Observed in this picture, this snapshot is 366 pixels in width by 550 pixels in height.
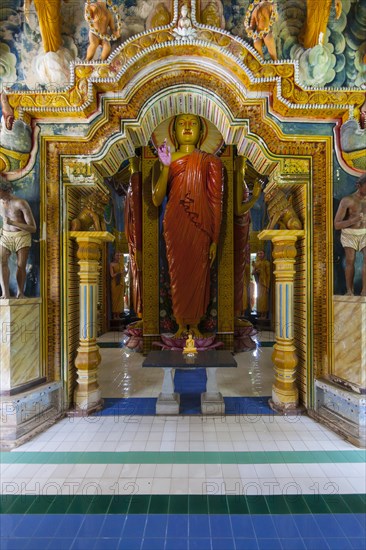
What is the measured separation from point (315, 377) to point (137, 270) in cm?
485

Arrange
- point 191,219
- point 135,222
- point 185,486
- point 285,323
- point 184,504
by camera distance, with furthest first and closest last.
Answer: point 135,222 → point 191,219 → point 285,323 → point 185,486 → point 184,504

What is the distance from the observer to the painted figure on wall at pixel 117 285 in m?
11.2

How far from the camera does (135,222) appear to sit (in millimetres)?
7438

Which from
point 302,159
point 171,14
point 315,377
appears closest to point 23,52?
point 171,14

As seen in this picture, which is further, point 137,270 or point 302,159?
point 137,270

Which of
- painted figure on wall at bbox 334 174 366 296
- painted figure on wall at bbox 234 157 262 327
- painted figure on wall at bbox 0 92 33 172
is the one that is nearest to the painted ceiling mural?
painted figure on wall at bbox 0 92 33 172

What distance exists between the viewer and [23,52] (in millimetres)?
3713

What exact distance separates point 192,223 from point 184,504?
4835 millimetres

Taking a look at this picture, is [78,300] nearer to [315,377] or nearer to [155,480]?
[155,480]

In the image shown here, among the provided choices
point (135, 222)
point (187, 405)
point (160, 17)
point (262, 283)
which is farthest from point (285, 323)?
point (262, 283)

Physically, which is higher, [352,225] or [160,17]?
[160,17]

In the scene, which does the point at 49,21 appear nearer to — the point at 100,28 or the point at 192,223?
the point at 100,28

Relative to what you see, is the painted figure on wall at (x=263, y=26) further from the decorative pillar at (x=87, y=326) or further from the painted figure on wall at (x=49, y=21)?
the decorative pillar at (x=87, y=326)

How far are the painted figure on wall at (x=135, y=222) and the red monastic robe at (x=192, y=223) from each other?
1205 mm
